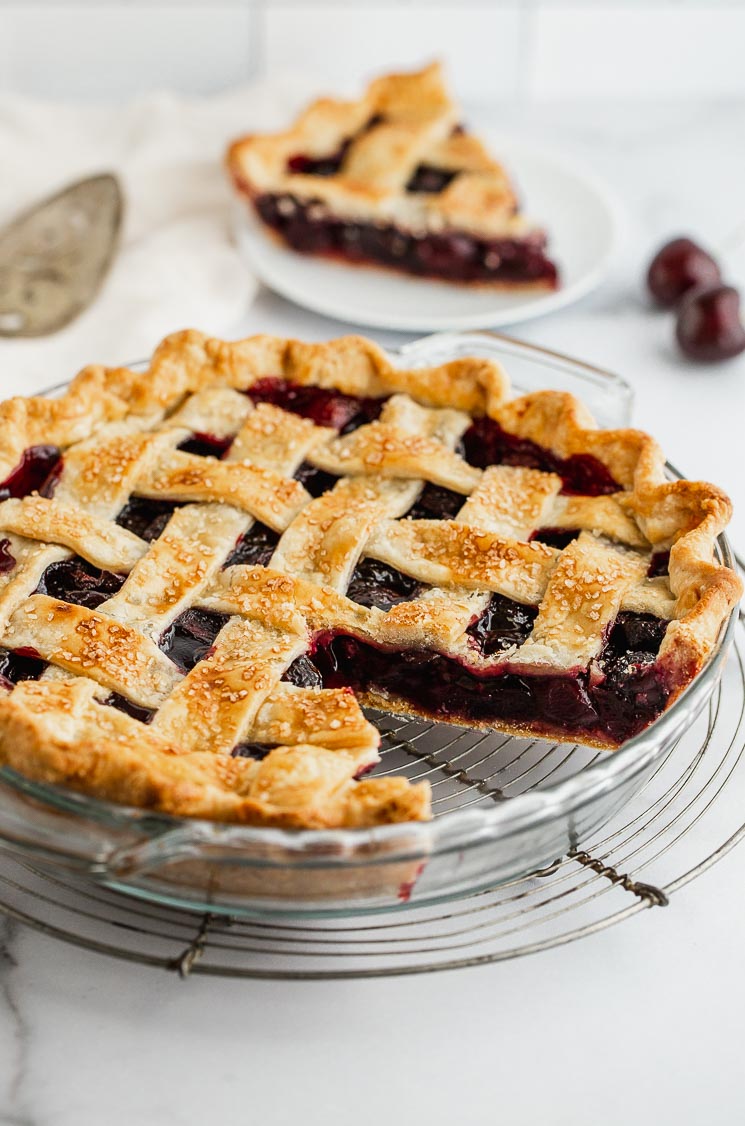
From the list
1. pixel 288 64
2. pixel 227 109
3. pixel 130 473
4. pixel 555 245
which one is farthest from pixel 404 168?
pixel 130 473

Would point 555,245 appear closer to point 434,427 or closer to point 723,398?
point 723,398

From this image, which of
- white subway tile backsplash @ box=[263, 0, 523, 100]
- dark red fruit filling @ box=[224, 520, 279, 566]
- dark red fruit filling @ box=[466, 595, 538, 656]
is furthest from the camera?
white subway tile backsplash @ box=[263, 0, 523, 100]

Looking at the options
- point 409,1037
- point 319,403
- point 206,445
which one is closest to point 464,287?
point 319,403

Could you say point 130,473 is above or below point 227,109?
below

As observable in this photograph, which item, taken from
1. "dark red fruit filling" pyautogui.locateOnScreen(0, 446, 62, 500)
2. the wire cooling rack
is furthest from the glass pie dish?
"dark red fruit filling" pyautogui.locateOnScreen(0, 446, 62, 500)

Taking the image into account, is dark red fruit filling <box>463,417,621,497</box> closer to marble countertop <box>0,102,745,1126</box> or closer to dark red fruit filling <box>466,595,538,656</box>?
dark red fruit filling <box>466,595,538,656</box>

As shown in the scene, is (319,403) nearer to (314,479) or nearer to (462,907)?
(314,479)
